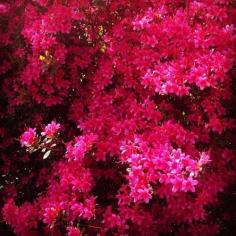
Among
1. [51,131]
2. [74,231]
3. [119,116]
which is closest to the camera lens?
[74,231]

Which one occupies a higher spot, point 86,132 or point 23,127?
point 86,132

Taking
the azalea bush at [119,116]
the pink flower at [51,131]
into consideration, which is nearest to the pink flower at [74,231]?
the azalea bush at [119,116]

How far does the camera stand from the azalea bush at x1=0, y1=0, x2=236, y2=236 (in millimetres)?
3602

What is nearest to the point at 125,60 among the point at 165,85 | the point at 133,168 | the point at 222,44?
the point at 165,85

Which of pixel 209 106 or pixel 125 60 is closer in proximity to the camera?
pixel 209 106

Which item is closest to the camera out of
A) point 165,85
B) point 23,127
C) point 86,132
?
point 165,85

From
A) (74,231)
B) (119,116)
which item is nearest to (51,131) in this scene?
(119,116)

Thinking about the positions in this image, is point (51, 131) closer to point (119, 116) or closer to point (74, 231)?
point (119, 116)

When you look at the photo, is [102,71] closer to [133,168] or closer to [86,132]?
[86,132]

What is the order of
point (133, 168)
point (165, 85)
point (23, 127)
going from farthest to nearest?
point (23, 127) < point (165, 85) < point (133, 168)

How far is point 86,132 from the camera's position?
404 centimetres

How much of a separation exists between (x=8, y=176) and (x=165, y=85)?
2071 millimetres

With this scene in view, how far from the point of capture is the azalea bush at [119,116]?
3.60 metres

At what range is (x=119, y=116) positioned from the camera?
160 inches
